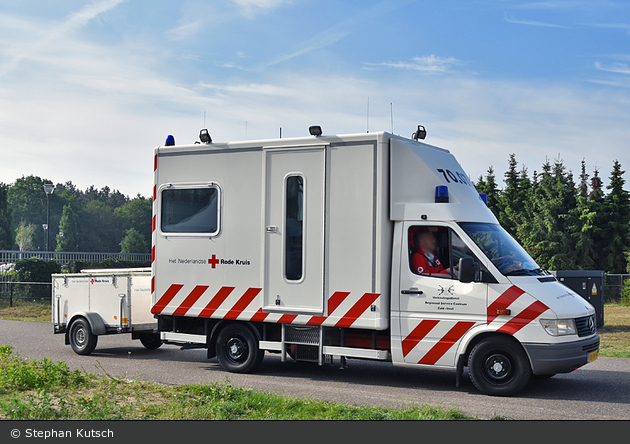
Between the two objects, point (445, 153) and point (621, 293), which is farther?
point (621, 293)

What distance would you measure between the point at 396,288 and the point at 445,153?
242 centimetres

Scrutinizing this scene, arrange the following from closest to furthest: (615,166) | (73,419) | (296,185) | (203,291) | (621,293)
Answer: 1. (73,419)
2. (296,185)
3. (203,291)
4. (621,293)
5. (615,166)

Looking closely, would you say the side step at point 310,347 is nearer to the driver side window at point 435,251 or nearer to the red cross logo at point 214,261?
the driver side window at point 435,251

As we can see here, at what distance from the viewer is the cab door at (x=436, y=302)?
9.05 meters

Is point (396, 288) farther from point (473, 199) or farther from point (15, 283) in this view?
point (15, 283)

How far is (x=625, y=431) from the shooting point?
22.5 ft

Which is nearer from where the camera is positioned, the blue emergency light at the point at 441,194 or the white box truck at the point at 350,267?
the white box truck at the point at 350,267

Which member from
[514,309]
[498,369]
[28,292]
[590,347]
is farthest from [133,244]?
[590,347]

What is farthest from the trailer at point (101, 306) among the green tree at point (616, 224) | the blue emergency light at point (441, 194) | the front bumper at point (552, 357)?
the green tree at point (616, 224)

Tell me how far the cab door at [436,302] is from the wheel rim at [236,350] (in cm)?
267

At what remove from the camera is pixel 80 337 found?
13.0 m

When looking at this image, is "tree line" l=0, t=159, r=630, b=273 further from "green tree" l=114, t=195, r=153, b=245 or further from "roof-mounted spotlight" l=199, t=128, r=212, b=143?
"green tree" l=114, t=195, r=153, b=245

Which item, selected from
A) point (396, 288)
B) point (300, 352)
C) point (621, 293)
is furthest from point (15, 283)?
point (621, 293)

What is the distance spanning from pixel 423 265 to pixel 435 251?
259 mm
